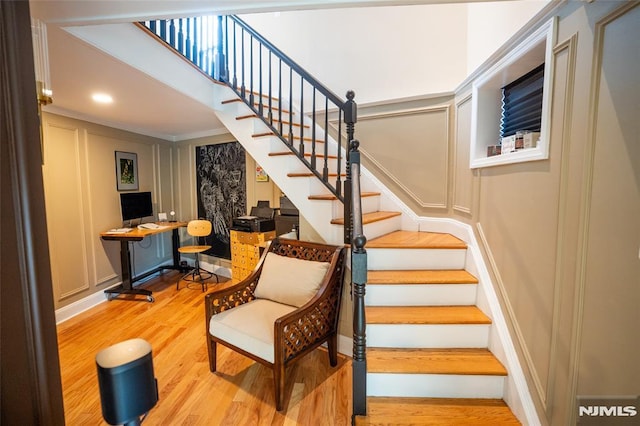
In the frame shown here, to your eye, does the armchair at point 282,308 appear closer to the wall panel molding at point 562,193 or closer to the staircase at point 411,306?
the staircase at point 411,306

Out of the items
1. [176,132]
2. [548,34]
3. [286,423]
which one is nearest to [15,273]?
[286,423]

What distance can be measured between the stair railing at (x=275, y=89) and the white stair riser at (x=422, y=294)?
0.47 m

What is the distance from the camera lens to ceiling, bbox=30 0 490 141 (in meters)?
1.07

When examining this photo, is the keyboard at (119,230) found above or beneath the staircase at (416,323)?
above

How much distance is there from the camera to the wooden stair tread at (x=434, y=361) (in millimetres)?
1690

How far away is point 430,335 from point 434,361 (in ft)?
0.55

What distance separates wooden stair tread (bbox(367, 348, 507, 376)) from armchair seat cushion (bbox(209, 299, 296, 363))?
70 cm

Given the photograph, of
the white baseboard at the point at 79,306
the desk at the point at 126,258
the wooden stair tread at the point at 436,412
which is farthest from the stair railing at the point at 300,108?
the white baseboard at the point at 79,306

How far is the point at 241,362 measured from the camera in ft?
8.01

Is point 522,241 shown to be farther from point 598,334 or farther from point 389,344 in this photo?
point 389,344

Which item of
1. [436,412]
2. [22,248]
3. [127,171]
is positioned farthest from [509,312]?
[127,171]

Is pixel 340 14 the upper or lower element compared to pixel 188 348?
upper

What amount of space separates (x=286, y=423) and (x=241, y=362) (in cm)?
78

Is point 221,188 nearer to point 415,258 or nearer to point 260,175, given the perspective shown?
point 260,175
